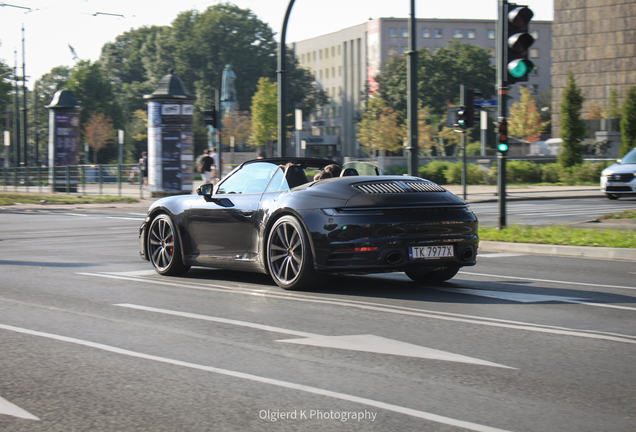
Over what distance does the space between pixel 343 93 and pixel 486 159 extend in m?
88.6

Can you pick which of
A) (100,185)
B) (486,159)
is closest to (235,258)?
(100,185)

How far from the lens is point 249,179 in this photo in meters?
9.07

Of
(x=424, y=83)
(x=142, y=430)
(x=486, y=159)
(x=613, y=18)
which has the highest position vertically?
(x=613, y=18)

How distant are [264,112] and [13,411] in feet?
296

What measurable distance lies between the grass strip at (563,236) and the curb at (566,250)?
0.69 ft

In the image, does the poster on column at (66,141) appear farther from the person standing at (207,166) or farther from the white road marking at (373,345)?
the white road marking at (373,345)

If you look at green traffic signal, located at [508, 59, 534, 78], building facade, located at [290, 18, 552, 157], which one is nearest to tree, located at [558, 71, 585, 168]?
green traffic signal, located at [508, 59, 534, 78]

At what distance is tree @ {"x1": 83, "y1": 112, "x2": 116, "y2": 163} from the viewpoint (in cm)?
8412

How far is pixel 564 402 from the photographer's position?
4211 millimetres

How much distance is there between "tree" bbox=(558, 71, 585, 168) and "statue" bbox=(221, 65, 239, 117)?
60.3 metres

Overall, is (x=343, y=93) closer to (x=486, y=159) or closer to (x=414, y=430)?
(x=486, y=159)

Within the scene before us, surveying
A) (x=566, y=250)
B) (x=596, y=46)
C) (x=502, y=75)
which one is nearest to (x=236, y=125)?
(x=596, y=46)

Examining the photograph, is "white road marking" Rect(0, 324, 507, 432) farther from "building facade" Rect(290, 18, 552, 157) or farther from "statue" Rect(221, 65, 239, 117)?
"building facade" Rect(290, 18, 552, 157)

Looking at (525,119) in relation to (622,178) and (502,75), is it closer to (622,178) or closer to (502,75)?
(622,178)
